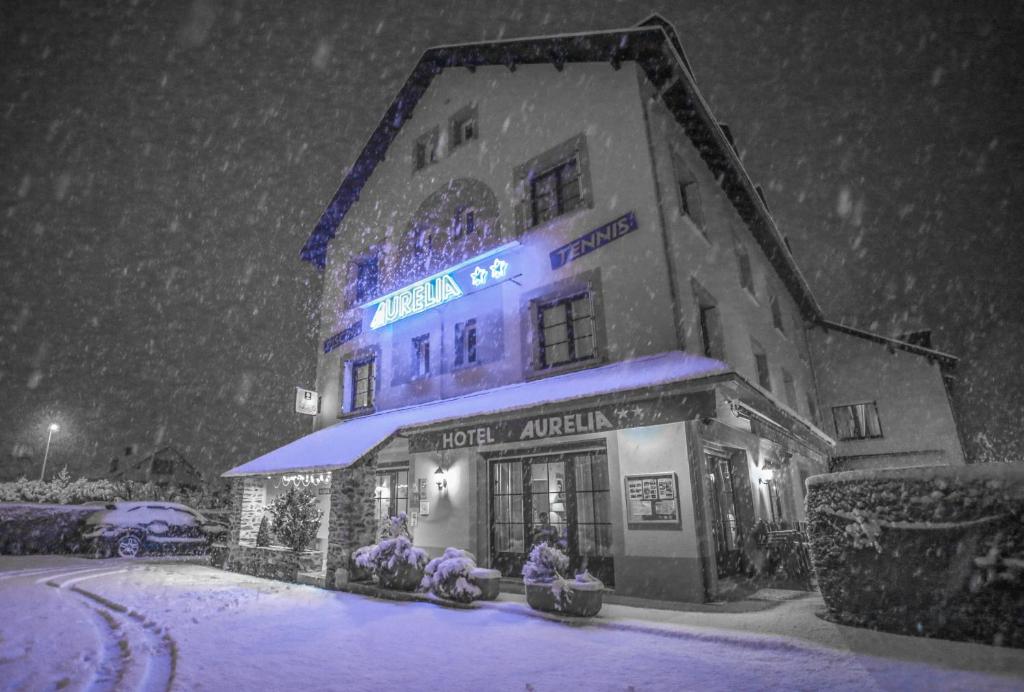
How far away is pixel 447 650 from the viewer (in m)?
5.57

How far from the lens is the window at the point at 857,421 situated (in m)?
19.6

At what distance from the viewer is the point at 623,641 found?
589 cm

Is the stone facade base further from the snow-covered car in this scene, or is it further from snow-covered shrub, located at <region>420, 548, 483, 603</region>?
the snow-covered car

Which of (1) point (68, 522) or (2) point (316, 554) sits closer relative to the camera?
(2) point (316, 554)

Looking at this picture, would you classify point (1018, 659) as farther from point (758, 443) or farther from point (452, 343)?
point (452, 343)

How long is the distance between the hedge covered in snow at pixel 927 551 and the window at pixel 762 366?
7.66 meters

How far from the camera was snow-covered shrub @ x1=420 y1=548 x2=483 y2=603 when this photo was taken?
26.6ft

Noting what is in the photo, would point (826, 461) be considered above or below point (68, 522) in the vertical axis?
above

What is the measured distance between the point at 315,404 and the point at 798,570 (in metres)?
14.2

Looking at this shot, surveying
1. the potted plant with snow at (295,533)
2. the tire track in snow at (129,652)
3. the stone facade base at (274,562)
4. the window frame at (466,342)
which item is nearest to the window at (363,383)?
the window frame at (466,342)

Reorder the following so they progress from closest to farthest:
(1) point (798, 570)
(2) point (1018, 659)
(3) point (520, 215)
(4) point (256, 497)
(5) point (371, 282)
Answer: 1. (2) point (1018, 659)
2. (1) point (798, 570)
3. (3) point (520, 215)
4. (4) point (256, 497)
5. (5) point (371, 282)

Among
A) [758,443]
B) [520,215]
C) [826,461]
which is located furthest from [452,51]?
[826,461]

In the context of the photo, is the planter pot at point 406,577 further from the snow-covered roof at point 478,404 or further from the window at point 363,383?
the window at point 363,383

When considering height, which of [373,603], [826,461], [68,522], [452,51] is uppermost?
[452,51]
